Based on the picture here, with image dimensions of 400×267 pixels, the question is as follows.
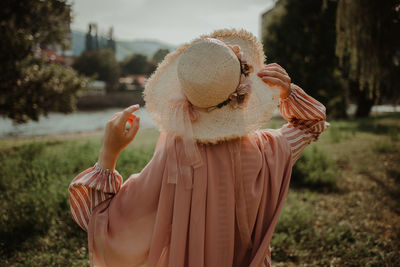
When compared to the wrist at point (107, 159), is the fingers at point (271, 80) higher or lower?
higher

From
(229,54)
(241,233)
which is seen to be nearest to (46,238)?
(241,233)

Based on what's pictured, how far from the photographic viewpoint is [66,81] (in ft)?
32.6

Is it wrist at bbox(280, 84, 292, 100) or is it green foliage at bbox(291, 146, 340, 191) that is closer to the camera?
wrist at bbox(280, 84, 292, 100)

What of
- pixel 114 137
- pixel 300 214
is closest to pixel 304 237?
pixel 300 214

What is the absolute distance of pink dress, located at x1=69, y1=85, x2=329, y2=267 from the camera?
4.08 ft

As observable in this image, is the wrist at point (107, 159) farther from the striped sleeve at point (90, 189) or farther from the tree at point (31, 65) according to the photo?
the tree at point (31, 65)

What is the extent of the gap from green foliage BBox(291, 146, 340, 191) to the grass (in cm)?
2

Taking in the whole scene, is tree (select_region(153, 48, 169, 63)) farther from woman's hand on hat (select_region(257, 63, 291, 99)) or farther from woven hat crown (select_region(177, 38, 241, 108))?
woman's hand on hat (select_region(257, 63, 291, 99))

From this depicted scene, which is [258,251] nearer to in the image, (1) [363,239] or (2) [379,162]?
(1) [363,239]

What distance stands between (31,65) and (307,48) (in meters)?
15.3

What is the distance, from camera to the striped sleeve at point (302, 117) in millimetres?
1428

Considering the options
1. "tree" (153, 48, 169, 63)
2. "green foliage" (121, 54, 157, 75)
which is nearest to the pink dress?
"tree" (153, 48, 169, 63)

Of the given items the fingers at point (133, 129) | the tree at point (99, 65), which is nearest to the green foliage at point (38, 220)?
the fingers at point (133, 129)

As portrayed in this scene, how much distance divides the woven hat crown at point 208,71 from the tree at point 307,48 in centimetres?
1680
